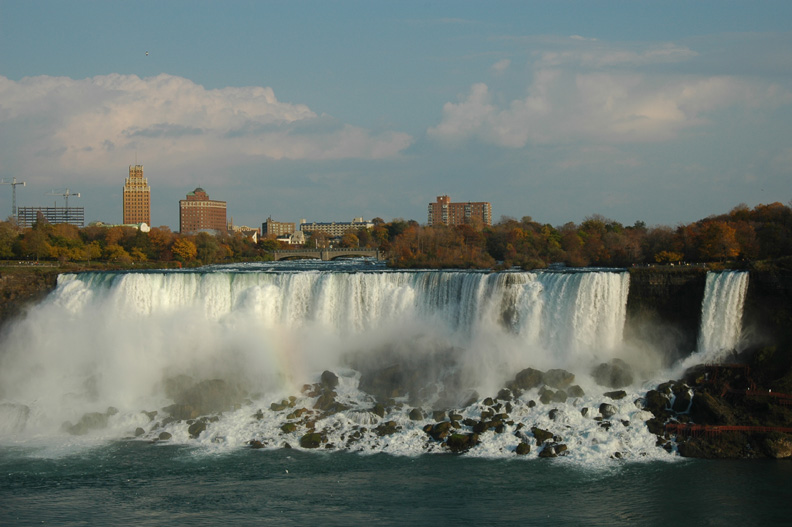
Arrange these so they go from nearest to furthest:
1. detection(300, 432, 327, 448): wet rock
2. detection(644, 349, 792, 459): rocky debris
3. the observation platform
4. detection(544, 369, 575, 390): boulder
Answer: detection(644, 349, 792, 459): rocky debris
detection(300, 432, 327, 448): wet rock
detection(544, 369, 575, 390): boulder
the observation platform

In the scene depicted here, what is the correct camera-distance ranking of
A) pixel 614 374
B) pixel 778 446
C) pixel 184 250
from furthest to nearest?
pixel 184 250
pixel 614 374
pixel 778 446

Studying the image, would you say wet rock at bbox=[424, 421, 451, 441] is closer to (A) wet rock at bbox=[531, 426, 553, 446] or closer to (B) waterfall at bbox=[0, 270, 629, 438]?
(A) wet rock at bbox=[531, 426, 553, 446]

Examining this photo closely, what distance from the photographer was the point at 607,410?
77.4ft

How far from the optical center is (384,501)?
717 inches

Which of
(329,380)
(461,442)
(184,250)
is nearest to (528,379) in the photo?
(461,442)

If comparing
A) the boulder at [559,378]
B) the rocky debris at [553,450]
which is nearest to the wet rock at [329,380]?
the boulder at [559,378]

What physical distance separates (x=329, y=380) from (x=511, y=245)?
4106 centimetres

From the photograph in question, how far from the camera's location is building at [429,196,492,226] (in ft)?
516

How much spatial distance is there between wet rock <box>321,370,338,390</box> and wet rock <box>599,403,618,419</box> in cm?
1023

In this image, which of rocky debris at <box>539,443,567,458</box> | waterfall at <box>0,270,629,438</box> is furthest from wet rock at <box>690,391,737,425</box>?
waterfall at <box>0,270,629,438</box>

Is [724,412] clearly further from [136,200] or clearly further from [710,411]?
[136,200]

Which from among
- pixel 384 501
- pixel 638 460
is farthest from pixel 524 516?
pixel 638 460

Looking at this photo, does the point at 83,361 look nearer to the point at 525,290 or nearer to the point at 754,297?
the point at 525,290

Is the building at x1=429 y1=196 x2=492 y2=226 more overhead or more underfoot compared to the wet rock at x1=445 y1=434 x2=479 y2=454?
more overhead
